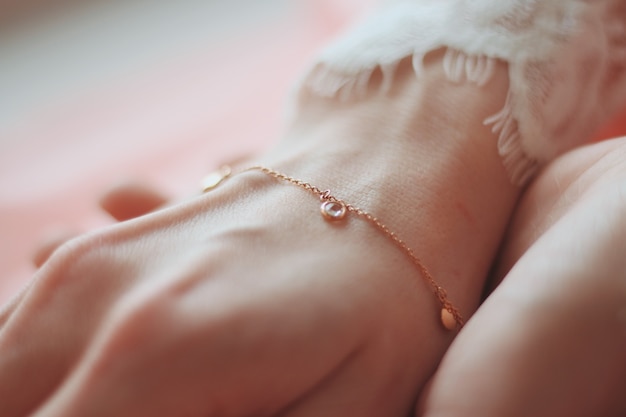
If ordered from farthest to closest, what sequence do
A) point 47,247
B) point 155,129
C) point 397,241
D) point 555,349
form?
point 155,129, point 47,247, point 397,241, point 555,349

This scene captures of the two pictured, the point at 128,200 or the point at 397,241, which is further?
the point at 128,200

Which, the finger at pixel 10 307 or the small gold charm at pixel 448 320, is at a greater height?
the finger at pixel 10 307

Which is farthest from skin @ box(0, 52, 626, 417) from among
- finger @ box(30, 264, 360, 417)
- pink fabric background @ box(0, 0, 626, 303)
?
pink fabric background @ box(0, 0, 626, 303)

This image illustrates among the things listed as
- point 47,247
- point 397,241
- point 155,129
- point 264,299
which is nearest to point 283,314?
point 264,299

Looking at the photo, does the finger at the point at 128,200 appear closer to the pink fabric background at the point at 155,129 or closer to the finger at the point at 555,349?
the pink fabric background at the point at 155,129

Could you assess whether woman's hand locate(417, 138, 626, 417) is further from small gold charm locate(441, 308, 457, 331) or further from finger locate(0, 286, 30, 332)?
finger locate(0, 286, 30, 332)

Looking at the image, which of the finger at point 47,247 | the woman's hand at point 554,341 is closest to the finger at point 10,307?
the finger at point 47,247

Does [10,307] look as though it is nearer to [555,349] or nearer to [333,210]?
[333,210]

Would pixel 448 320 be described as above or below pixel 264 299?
below
